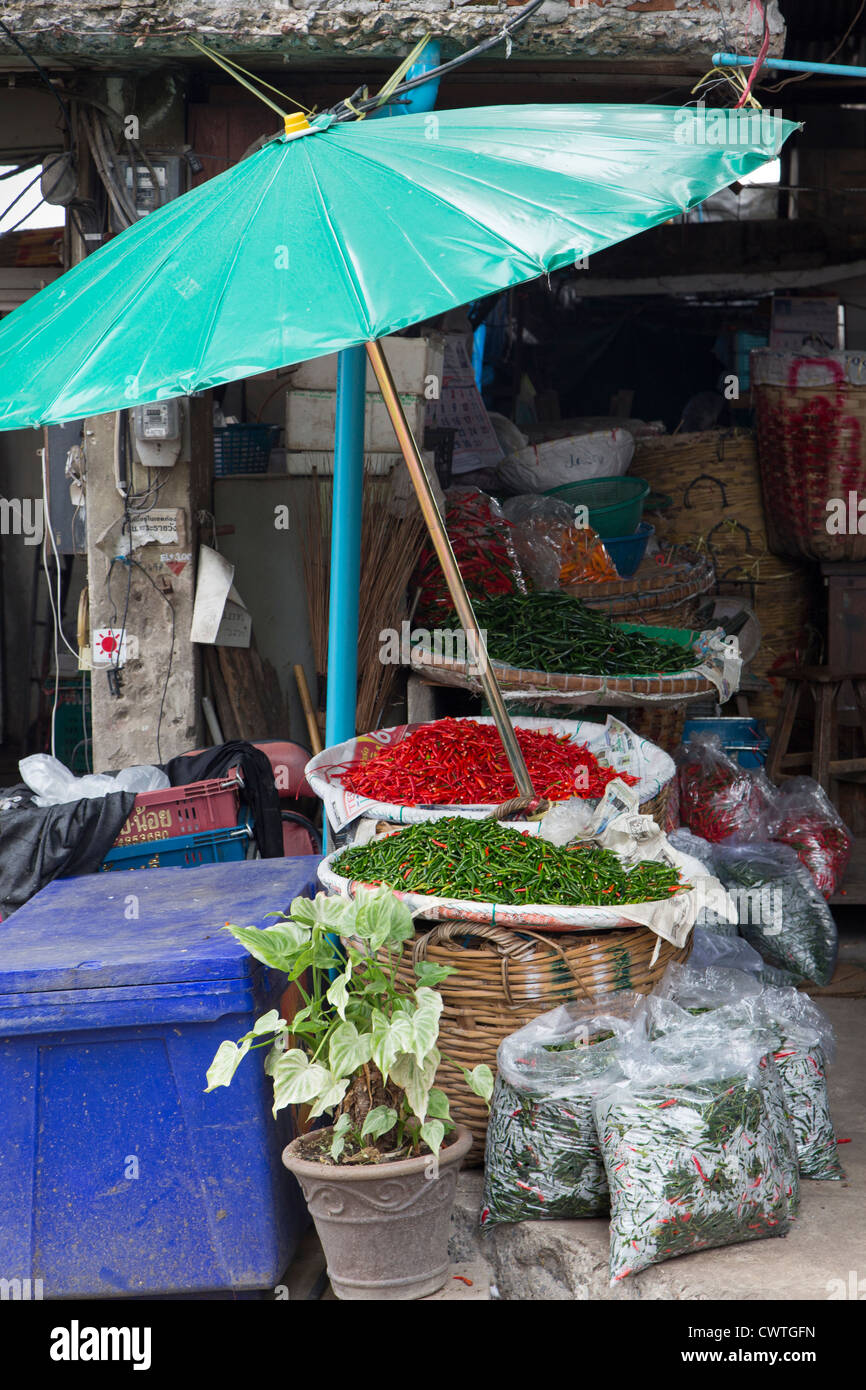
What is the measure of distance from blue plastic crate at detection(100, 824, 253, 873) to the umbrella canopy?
216 centimetres

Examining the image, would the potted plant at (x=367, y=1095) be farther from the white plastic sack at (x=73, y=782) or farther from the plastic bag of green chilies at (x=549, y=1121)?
the white plastic sack at (x=73, y=782)

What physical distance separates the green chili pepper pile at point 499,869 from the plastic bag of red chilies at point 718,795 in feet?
7.31

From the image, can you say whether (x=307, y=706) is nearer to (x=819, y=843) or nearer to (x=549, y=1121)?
(x=819, y=843)

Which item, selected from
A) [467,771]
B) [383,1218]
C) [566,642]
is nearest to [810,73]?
[566,642]

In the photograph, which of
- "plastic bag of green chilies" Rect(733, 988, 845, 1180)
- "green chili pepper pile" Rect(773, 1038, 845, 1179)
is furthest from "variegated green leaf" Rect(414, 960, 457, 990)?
"green chili pepper pile" Rect(773, 1038, 845, 1179)

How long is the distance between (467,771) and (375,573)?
1.90 metres

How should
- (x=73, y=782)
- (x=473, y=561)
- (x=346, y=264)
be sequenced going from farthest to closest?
(x=473, y=561), (x=73, y=782), (x=346, y=264)

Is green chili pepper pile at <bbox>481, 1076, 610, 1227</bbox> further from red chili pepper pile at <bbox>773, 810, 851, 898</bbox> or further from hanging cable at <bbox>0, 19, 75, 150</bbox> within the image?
hanging cable at <bbox>0, 19, 75, 150</bbox>

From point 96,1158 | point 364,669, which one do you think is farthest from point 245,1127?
point 364,669

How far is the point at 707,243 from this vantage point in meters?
10.3

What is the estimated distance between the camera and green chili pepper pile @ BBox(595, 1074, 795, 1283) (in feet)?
9.28

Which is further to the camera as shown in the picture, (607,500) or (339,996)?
(607,500)

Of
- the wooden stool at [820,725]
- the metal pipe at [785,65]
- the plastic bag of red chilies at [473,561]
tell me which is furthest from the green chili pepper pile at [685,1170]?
the wooden stool at [820,725]

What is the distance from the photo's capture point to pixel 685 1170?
283cm
